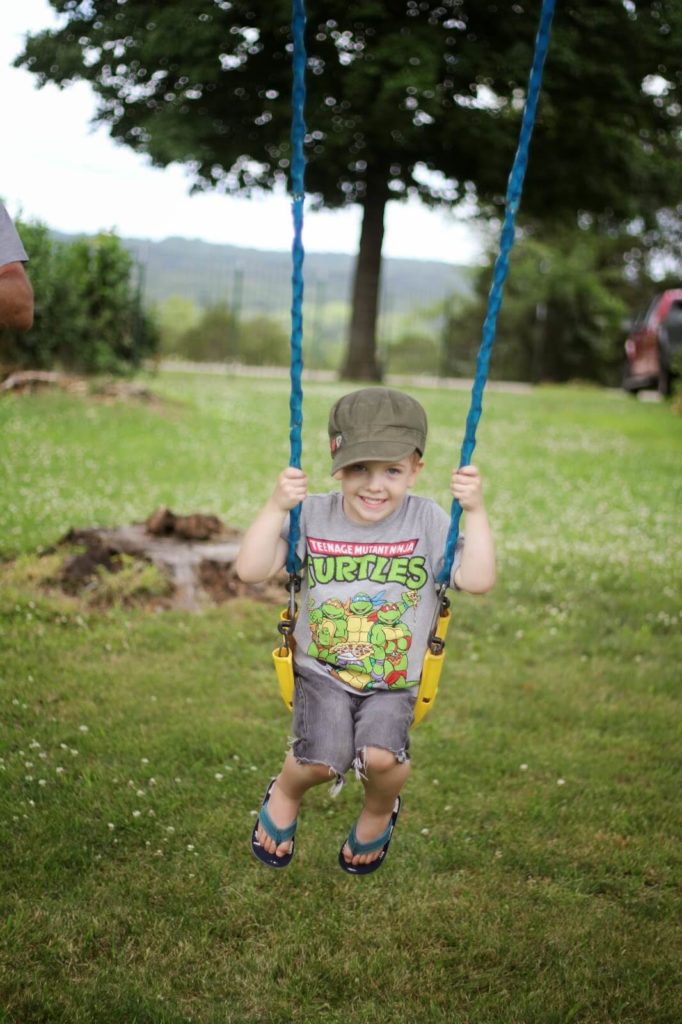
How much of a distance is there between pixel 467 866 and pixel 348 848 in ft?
2.03

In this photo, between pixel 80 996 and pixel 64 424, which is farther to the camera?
pixel 64 424

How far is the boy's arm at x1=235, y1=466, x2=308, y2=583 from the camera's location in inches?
121

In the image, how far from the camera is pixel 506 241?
301 centimetres

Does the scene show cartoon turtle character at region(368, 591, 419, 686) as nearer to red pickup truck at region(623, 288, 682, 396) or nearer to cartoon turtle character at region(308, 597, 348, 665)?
cartoon turtle character at region(308, 597, 348, 665)

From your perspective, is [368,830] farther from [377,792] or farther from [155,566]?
[155,566]

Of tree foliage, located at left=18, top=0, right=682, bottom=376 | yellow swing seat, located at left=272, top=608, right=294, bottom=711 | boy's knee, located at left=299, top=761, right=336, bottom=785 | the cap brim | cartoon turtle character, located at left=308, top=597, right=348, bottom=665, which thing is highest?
tree foliage, located at left=18, top=0, right=682, bottom=376

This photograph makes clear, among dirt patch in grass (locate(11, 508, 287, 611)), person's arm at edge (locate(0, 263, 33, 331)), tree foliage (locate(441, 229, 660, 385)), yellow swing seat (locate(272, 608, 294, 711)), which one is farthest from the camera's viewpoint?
tree foliage (locate(441, 229, 660, 385))

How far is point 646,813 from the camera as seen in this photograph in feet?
14.0

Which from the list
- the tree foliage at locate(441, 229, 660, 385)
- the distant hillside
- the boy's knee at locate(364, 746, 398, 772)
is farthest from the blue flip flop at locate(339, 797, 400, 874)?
the tree foliage at locate(441, 229, 660, 385)

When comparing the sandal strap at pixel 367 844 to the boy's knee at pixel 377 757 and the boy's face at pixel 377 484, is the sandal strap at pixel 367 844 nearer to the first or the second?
the boy's knee at pixel 377 757

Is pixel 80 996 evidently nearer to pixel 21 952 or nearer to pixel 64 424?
pixel 21 952

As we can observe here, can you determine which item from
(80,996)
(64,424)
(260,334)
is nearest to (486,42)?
Answer: (64,424)

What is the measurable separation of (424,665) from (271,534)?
60 centimetres

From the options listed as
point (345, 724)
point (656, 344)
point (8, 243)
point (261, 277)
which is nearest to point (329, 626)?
point (345, 724)
